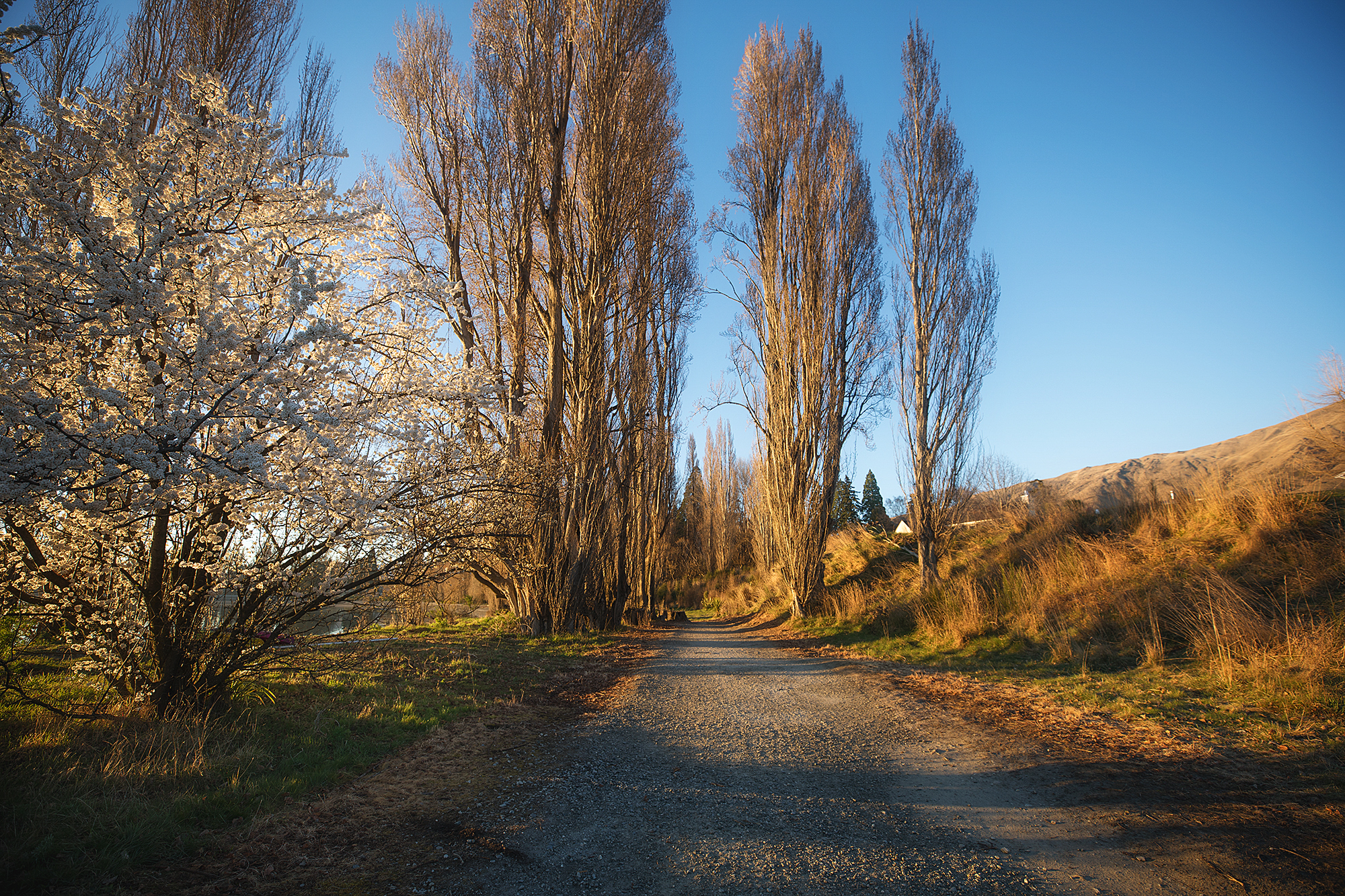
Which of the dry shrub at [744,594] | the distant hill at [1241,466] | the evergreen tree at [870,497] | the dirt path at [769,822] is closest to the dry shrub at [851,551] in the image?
the dry shrub at [744,594]

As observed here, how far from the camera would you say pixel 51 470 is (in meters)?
2.75

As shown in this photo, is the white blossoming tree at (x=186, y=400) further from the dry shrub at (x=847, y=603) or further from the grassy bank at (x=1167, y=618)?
the dry shrub at (x=847, y=603)

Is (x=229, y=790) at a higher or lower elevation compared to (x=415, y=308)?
lower

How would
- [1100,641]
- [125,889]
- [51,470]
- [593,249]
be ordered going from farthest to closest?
[593,249] → [1100,641] → [51,470] → [125,889]

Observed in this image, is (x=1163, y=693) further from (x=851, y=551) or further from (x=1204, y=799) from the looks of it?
(x=851, y=551)

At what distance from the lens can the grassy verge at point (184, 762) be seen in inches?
87.4

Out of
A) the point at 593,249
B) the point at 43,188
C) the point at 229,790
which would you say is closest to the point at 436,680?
the point at 229,790

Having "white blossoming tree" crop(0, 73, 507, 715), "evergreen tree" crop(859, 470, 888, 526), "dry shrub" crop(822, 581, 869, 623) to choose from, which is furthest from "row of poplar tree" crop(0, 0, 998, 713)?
"evergreen tree" crop(859, 470, 888, 526)

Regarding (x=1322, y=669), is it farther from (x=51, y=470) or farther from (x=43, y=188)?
(x=43, y=188)

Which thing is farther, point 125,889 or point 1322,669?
point 1322,669

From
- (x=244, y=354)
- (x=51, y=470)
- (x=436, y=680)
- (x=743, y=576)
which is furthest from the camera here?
(x=743, y=576)

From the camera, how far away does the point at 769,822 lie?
273cm

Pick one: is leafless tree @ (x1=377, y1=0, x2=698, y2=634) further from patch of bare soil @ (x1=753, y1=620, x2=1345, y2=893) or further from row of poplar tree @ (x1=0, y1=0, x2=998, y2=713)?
patch of bare soil @ (x1=753, y1=620, x2=1345, y2=893)

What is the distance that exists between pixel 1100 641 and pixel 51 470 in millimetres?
8818
